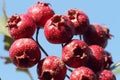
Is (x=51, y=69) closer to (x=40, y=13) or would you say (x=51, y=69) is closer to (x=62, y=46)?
(x=62, y=46)

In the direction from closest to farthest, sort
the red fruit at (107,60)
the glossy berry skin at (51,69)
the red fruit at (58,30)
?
the glossy berry skin at (51,69), the red fruit at (58,30), the red fruit at (107,60)

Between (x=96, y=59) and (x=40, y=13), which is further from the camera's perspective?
(x=40, y=13)

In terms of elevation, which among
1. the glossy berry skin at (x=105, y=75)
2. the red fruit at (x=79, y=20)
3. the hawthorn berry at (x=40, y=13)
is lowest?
the glossy berry skin at (x=105, y=75)

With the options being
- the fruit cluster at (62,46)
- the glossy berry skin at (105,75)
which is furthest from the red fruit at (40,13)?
the glossy berry skin at (105,75)

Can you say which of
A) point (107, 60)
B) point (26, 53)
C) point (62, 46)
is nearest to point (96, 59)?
point (107, 60)

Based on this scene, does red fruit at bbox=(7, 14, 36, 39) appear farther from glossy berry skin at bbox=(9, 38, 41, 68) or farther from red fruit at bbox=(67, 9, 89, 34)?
red fruit at bbox=(67, 9, 89, 34)

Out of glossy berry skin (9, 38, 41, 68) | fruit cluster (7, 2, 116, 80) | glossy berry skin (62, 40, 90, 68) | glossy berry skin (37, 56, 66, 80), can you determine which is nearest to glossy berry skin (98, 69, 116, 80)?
fruit cluster (7, 2, 116, 80)

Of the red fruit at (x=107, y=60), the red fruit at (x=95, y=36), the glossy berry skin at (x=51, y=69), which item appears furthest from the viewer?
the red fruit at (x=95, y=36)

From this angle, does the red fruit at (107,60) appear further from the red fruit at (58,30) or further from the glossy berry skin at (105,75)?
the red fruit at (58,30)
